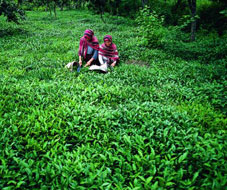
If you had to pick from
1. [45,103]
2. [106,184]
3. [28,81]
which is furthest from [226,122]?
[28,81]

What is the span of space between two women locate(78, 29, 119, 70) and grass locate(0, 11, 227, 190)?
2.84 ft

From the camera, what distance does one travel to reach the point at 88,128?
9.85ft

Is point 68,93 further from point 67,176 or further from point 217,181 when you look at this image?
point 217,181

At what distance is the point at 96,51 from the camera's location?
20.3 feet

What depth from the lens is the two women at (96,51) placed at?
6004 millimetres

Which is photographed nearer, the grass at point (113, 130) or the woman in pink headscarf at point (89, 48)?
the grass at point (113, 130)

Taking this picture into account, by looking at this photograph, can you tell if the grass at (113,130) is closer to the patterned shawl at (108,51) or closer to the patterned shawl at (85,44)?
the patterned shawl at (108,51)

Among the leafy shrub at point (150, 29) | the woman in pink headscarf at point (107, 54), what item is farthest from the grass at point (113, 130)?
the leafy shrub at point (150, 29)

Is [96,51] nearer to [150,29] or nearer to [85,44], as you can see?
[85,44]

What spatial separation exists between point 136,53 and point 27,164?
594cm

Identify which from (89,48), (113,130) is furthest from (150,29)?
(113,130)


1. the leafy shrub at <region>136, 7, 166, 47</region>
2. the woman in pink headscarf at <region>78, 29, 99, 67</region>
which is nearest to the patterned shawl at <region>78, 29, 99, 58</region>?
the woman in pink headscarf at <region>78, 29, 99, 67</region>

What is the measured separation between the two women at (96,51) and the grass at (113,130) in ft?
2.84

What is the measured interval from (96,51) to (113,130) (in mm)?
3886
